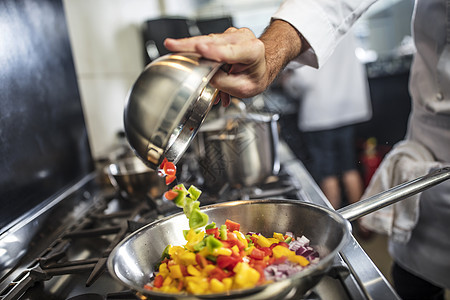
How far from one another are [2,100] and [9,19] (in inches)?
8.1

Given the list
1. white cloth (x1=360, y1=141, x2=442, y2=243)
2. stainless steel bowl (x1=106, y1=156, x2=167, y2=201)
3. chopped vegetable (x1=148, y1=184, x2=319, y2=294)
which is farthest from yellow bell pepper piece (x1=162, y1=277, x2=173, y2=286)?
white cloth (x1=360, y1=141, x2=442, y2=243)

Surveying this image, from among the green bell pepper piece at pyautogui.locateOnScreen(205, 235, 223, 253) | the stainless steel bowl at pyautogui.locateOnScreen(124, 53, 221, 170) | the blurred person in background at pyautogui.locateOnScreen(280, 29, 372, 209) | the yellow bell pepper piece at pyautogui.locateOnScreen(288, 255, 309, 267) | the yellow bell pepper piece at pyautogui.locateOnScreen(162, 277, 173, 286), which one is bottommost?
the blurred person in background at pyautogui.locateOnScreen(280, 29, 372, 209)

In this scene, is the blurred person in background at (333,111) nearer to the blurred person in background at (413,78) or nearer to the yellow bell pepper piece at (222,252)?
the blurred person in background at (413,78)

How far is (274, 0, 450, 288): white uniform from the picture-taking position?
2.60ft

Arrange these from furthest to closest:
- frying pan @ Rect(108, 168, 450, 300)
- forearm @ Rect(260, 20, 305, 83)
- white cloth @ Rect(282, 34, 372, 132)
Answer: white cloth @ Rect(282, 34, 372, 132) < forearm @ Rect(260, 20, 305, 83) < frying pan @ Rect(108, 168, 450, 300)

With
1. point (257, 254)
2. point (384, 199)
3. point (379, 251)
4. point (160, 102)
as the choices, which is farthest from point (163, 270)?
point (379, 251)

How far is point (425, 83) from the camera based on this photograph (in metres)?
0.95

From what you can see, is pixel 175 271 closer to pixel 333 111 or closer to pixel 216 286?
pixel 216 286

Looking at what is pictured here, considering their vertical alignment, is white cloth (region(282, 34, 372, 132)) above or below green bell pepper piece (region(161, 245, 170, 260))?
below

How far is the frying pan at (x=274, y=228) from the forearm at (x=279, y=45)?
238 mm

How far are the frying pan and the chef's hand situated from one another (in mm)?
202

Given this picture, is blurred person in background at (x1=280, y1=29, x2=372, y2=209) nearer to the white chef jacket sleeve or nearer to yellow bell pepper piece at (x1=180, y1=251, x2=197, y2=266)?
the white chef jacket sleeve

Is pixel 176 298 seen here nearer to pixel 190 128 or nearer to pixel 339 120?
pixel 190 128

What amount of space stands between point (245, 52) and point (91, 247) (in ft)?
1.70
